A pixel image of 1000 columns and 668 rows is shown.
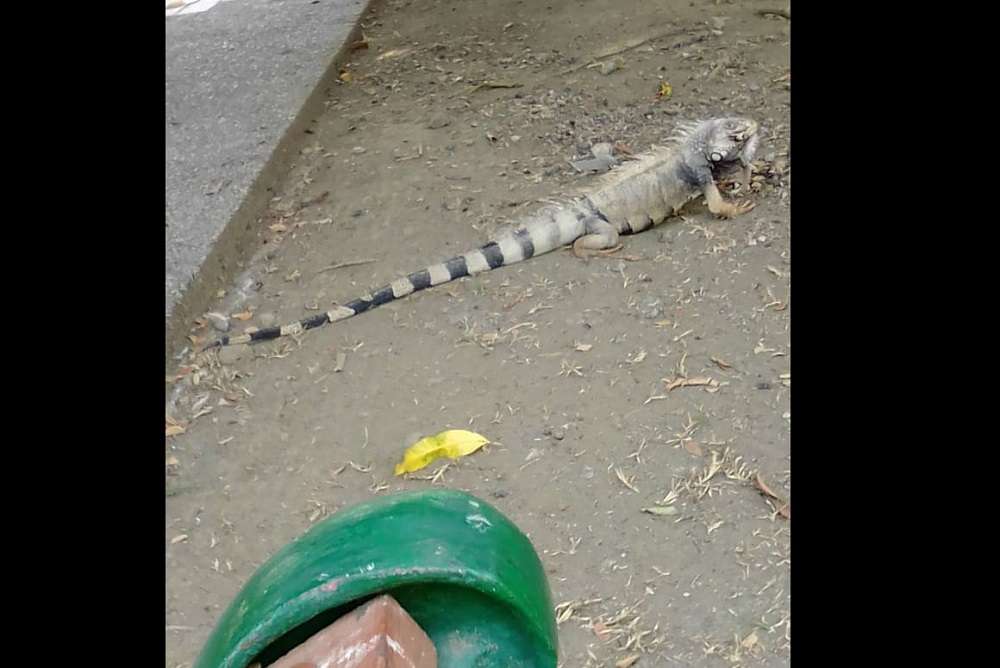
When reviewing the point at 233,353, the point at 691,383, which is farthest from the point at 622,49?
the point at 233,353

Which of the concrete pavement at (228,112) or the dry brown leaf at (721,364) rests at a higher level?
the concrete pavement at (228,112)

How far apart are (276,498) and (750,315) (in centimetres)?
189

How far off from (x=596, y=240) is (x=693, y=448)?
1542mm

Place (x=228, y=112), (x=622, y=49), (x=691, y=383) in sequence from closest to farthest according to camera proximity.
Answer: (x=691, y=383) < (x=228, y=112) < (x=622, y=49)

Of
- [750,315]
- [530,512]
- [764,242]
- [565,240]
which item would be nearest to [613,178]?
[565,240]

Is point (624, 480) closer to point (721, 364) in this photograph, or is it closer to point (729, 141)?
point (721, 364)

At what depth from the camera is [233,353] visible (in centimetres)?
391

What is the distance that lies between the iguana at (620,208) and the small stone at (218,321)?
0.57ft

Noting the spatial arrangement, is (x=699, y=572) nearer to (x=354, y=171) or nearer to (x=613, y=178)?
(x=613, y=178)

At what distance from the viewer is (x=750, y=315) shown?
149 inches

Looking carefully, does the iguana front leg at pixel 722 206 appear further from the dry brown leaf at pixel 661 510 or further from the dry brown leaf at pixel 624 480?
the dry brown leaf at pixel 661 510

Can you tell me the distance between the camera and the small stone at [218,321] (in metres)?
4.05

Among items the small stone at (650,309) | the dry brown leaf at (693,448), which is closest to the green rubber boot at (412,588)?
the dry brown leaf at (693,448)

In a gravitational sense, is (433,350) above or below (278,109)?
below
